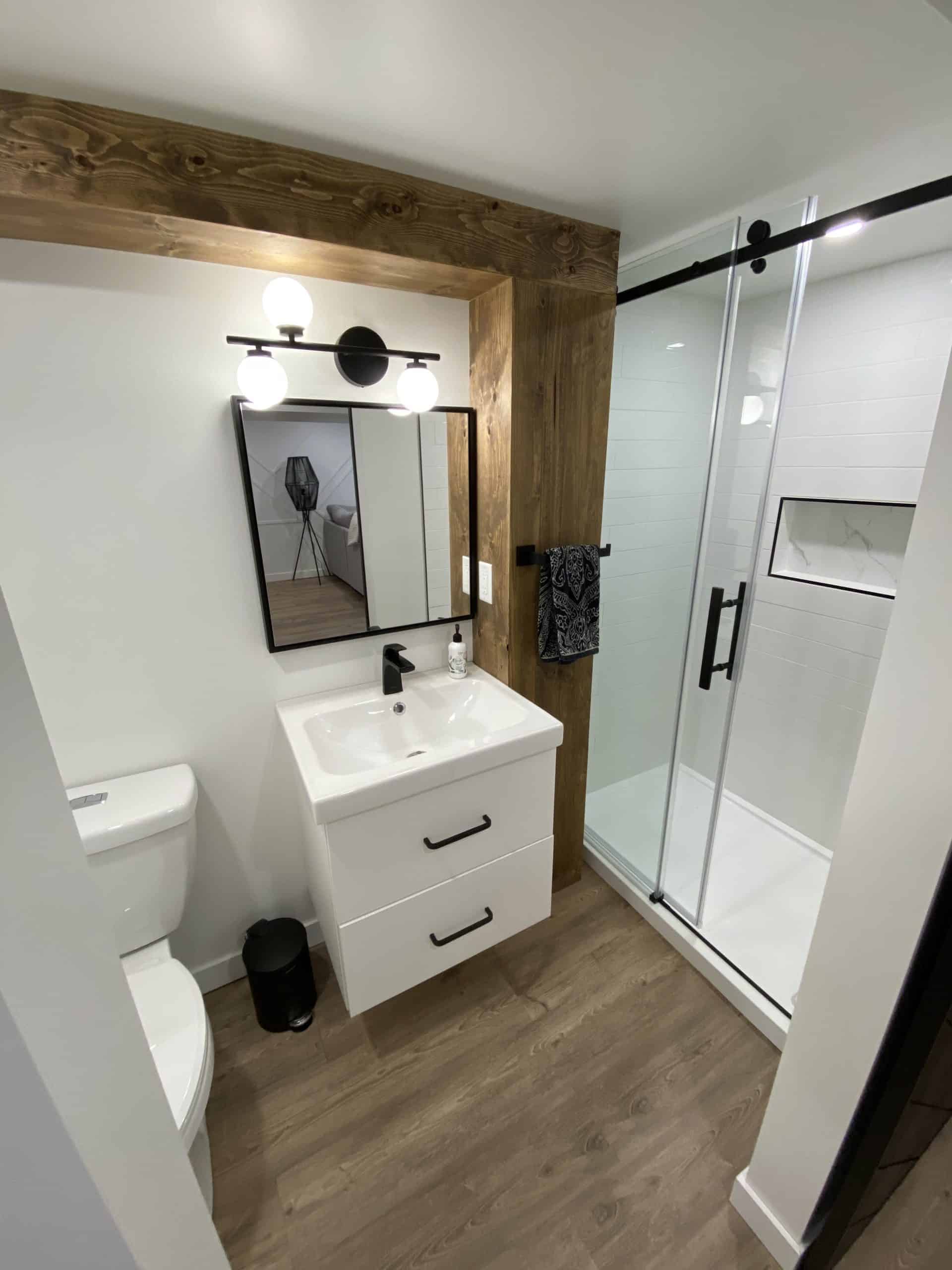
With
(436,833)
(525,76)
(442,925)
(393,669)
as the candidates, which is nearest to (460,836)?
(436,833)

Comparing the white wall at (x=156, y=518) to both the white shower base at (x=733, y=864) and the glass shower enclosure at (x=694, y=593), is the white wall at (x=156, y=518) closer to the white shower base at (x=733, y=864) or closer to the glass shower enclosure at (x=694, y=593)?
the glass shower enclosure at (x=694, y=593)

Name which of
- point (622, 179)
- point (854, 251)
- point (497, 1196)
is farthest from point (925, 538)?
point (497, 1196)

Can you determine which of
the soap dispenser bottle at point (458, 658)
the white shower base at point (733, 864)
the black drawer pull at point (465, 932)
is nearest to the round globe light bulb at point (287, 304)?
the soap dispenser bottle at point (458, 658)

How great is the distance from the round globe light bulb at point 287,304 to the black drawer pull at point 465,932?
1.30 meters

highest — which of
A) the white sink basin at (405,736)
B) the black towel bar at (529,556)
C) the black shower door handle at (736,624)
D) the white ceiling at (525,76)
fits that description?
the white ceiling at (525,76)

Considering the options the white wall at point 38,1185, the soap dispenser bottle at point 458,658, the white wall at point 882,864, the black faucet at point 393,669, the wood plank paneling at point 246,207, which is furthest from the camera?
the soap dispenser bottle at point 458,658

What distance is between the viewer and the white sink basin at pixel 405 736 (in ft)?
3.87

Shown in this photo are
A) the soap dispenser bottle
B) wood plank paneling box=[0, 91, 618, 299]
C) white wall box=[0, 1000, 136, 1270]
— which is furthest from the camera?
the soap dispenser bottle

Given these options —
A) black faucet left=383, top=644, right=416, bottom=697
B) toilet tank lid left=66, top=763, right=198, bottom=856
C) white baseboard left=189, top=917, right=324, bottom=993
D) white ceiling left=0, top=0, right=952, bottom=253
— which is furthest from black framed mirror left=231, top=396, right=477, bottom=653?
white baseboard left=189, top=917, right=324, bottom=993

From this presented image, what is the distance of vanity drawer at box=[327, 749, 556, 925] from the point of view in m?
1.19

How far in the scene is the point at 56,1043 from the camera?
0.42 meters

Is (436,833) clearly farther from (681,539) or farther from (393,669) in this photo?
(681,539)

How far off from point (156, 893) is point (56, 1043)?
41.0 inches

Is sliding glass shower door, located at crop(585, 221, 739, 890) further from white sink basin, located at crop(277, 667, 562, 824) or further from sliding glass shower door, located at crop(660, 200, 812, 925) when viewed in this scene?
white sink basin, located at crop(277, 667, 562, 824)
